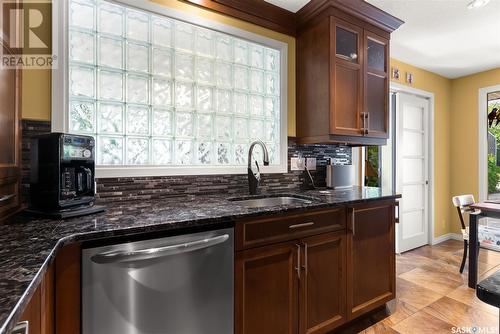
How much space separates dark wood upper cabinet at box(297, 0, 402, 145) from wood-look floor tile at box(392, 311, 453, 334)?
1408 millimetres

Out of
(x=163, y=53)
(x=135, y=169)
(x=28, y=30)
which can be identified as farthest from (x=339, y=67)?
(x=28, y=30)

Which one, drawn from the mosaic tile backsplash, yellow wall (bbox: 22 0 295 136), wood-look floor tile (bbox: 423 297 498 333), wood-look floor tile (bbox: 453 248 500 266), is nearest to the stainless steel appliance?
the mosaic tile backsplash

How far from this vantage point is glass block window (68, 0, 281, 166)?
1.50 meters

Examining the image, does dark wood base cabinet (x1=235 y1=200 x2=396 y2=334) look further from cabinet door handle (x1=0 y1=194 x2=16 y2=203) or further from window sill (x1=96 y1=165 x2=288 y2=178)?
cabinet door handle (x1=0 y1=194 x2=16 y2=203)

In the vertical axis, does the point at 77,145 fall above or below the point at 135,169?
above

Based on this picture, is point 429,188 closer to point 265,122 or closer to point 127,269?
point 265,122

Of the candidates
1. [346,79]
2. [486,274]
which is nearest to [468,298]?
[486,274]

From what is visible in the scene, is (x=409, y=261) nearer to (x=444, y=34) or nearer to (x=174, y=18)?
(x=444, y=34)

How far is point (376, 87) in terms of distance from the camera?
2238 millimetres

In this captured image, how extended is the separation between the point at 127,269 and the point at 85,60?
4.06 feet

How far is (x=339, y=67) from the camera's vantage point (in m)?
2.00

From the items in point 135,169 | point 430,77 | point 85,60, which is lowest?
point 135,169

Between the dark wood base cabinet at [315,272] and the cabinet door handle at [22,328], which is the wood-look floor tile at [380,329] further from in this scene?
the cabinet door handle at [22,328]

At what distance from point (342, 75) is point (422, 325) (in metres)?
1.96
